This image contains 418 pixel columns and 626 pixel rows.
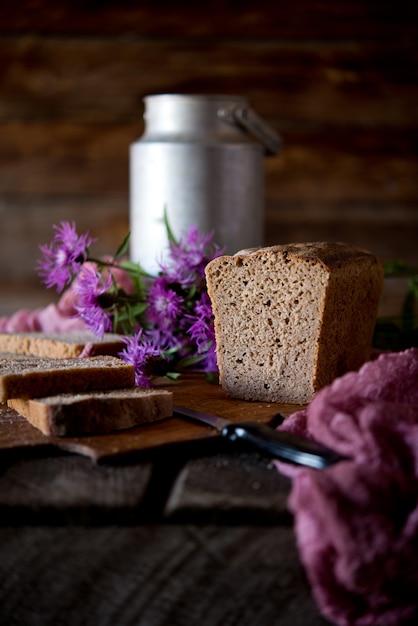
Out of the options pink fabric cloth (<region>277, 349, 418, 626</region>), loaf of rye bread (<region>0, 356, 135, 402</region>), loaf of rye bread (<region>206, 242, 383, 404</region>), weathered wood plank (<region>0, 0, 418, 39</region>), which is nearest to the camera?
pink fabric cloth (<region>277, 349, 418, 626</region>)

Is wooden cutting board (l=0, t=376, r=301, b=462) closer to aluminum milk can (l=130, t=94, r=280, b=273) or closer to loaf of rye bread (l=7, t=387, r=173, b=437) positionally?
loaf of rye bread (l=7, t=387, r=173, b=437)

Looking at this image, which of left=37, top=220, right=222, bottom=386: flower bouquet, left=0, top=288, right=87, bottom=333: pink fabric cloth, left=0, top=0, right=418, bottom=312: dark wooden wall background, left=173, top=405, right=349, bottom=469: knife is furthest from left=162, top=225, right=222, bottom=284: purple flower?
left=0, top=0, right=418, bottom=312: dark wooden wall background

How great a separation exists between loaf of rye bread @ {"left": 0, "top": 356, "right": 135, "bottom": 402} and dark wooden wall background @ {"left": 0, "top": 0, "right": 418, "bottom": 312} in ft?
5.89

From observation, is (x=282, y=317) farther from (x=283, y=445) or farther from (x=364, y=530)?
(x=364, y=530)

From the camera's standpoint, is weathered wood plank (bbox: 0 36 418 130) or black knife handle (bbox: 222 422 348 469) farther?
weathered wood plank (bbox: 0 36 418 130)

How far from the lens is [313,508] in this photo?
0.83 metres

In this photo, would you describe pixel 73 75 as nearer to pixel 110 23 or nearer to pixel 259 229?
pixel 110 23

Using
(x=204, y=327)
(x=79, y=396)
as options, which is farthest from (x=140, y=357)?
(x=79, y=396)

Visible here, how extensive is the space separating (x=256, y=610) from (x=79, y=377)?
1.48 feet

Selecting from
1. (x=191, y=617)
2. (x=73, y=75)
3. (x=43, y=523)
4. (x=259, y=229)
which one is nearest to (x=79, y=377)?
(x=43, y=523)

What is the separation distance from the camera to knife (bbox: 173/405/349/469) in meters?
0.89

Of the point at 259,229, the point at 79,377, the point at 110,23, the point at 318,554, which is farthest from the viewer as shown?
the point at 110,23

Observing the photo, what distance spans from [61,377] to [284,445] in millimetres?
372

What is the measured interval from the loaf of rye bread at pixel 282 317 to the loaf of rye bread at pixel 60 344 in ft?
0.75
